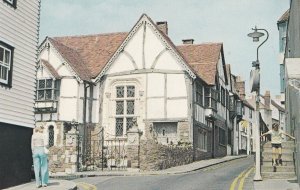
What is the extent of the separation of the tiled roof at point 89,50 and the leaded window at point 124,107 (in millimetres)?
2452

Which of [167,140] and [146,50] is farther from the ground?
[146,50]

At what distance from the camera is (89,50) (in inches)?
1470

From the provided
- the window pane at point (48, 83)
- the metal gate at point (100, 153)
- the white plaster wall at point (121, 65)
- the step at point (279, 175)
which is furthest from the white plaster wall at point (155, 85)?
the step at point (279, 175)

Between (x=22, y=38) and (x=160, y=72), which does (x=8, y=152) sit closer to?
(x=22, y=38)

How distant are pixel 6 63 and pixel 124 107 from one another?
17.5 m

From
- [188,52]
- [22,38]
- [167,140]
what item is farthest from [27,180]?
[188,52]

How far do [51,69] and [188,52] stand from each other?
12.1m

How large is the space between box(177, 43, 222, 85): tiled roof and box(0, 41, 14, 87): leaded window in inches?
824

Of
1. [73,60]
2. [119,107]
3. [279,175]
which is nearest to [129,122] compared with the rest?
[119,107]

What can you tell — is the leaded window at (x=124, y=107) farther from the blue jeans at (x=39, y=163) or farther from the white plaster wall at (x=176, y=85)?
the blue jeans at (x=39, y=163)

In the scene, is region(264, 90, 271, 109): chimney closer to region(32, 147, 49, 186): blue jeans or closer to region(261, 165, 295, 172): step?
region(261, 165, 295, 172): step

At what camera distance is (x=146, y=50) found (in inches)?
1291

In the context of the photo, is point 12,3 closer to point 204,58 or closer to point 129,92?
point 129,92

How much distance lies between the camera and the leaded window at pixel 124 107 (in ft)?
108
